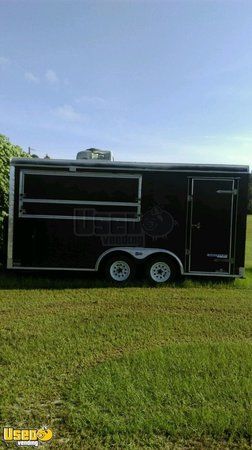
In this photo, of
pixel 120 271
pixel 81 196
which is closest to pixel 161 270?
pixel 120 271

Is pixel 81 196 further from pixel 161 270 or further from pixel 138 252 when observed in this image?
pixel 161 270

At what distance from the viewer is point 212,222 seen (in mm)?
8156

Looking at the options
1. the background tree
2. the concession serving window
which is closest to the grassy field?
the concession serving window

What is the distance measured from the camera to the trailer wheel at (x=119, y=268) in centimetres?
839

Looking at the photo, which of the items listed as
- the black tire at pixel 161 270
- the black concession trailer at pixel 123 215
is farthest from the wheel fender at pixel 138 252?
the black tire at pixel 161 270

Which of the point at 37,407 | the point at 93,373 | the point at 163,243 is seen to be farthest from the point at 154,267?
the point at 37,407

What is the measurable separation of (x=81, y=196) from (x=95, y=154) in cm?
122

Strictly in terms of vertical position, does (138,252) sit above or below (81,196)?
below

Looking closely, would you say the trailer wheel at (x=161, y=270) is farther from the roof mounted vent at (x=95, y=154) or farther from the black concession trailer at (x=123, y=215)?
the roof mounted vent at (x=95, y=154)

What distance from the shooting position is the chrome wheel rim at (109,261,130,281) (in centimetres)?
840

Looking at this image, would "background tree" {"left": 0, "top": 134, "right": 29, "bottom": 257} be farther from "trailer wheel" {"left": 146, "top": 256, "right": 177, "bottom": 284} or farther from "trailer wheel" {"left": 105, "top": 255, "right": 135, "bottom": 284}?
"trailer wheel" {"left": 146, "top": 256, "right": 177, "bottom": 284}

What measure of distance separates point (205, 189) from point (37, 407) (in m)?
5.70

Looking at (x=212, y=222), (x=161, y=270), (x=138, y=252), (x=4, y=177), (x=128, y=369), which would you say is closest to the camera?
(x=128, y=369)

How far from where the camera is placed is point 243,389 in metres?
3.76
